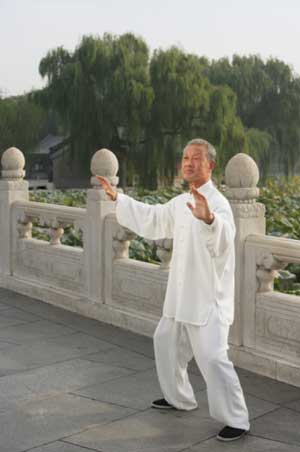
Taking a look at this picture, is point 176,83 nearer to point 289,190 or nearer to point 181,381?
point 289,190

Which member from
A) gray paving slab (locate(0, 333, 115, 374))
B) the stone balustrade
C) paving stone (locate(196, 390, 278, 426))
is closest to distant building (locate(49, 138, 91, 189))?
the stone balustrade

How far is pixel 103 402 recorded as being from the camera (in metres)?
4.26

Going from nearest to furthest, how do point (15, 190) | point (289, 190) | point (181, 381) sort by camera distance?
point (181, 381), point (15, 190), point (289, 190)

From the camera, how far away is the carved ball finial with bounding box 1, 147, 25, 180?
7703 mm

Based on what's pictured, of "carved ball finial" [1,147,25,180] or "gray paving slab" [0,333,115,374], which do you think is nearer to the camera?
"gray paving slab" [0,333,115,374]

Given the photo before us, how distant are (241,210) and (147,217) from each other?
1020 mm

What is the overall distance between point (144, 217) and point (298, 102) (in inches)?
1437

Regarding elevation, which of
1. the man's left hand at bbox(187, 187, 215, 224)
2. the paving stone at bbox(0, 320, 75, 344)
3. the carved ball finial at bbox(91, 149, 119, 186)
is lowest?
the paving stone at bbox(0, 320, 75, 344)

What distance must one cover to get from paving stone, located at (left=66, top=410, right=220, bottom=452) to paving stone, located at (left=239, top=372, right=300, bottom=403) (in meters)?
0.54

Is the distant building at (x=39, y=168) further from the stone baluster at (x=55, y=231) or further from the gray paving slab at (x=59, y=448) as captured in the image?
the gray paving slab at (x=59, y=448)

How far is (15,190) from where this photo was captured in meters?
7.79

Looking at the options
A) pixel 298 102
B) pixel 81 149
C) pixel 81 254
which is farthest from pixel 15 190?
pixel 298 102

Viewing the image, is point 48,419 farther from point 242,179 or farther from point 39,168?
point 39,168

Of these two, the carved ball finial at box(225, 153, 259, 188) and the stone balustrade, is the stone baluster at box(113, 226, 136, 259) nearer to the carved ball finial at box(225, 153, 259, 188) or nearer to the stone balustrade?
the stone balustrade
